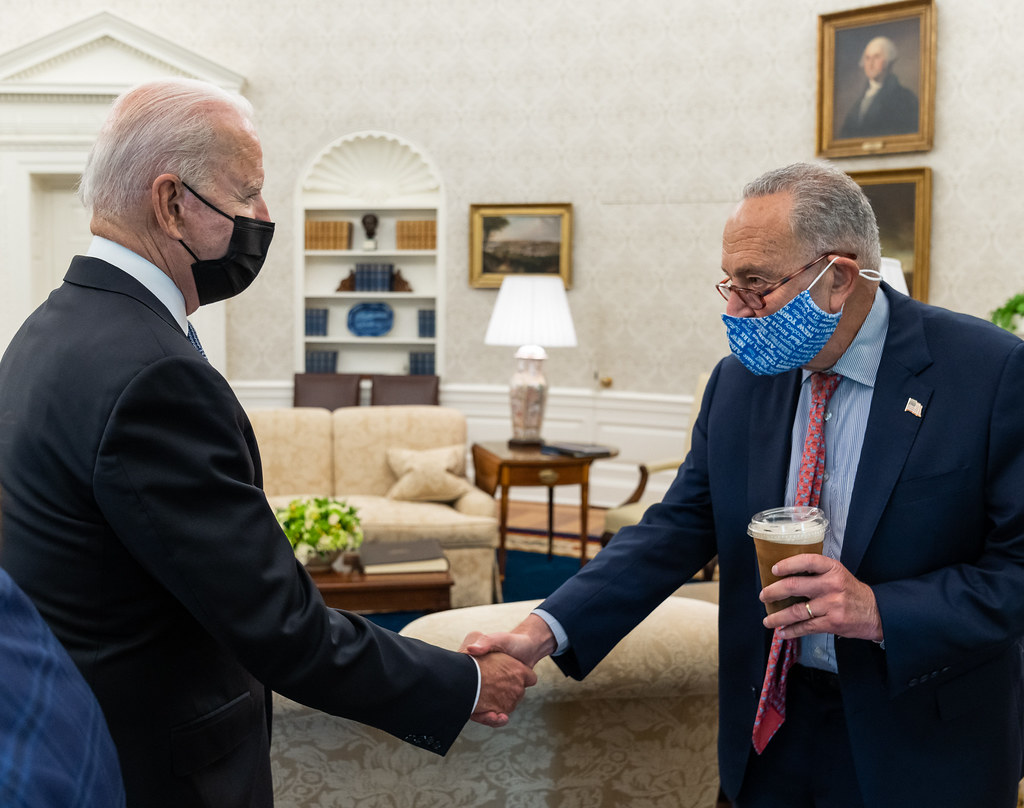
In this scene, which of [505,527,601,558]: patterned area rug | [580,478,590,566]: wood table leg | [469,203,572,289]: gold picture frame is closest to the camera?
[580,478,590,566]: wood table leg

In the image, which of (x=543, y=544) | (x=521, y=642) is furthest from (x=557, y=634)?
(x=543, y=544)

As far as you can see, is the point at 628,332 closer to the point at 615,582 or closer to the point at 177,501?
the point at 615,582

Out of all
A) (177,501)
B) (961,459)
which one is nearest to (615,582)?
(961,459)

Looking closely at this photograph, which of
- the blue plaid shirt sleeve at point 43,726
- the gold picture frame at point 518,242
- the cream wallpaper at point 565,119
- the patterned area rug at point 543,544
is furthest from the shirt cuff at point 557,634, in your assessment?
the gold picture frame at point 518,242

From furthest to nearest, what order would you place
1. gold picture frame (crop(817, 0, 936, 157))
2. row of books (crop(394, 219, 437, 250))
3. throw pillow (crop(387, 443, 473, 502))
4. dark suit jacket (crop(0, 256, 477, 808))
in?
1. row of books (crop(394, 219, 437, 250))
2. gold picture frame (crop(817, 0, 936, 157))
3. throw pillow (crop(387, 443, 473, 502))
4. dark suit jacket (crop(0, 256, 477, 808))

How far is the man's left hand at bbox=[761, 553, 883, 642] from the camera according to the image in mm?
1316

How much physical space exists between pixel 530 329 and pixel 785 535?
4.45 m

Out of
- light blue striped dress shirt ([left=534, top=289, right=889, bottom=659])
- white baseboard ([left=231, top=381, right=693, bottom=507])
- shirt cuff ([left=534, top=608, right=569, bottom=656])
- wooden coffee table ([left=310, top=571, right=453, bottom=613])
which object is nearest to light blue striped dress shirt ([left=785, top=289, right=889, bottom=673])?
light blue striped dress shirt ([left=534, top=289, right=889, bottom=659])

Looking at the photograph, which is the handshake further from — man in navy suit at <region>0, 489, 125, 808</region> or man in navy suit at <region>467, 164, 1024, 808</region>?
man in navy suit at <region>0, 489, 125, 808</region>

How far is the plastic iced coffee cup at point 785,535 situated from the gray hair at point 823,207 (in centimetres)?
46

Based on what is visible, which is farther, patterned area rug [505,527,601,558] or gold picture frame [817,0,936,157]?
patterned area rug [505,527,601,558]

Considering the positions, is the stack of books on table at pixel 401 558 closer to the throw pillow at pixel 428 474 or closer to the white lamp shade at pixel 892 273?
the throw pillow at pixel 428 474

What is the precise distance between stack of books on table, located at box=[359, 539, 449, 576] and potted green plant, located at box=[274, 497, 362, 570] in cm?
Answer: 11

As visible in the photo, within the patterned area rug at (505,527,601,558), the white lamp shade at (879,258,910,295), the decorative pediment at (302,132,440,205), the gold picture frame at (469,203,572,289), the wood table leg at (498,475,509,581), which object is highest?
the decorative pediment at (302,132,440,205)
